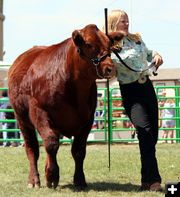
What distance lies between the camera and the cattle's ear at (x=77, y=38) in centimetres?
540

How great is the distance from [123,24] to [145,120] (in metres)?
1.09

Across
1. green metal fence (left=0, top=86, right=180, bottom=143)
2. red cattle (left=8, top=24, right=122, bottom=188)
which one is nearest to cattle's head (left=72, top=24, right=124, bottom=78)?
red cattle (left=8, top=24, right=122, bottom=188)

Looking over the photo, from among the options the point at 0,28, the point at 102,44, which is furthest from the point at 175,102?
the point at 0,28

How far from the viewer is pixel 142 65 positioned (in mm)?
5832

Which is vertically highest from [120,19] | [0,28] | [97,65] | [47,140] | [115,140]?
[0,28]

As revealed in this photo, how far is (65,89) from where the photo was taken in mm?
5711

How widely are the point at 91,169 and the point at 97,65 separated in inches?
124

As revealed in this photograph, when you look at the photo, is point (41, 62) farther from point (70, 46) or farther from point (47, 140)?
point (47, 140)

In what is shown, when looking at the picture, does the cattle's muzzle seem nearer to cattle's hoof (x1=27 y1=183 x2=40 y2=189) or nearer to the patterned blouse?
the patterned blouse

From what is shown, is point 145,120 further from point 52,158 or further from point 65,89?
point 52,158

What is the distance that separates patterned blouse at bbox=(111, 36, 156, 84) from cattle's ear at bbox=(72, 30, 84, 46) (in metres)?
0.48

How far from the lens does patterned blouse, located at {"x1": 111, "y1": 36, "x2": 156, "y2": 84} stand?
19.0 feet

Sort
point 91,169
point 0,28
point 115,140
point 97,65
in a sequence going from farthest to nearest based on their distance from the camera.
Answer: point 0,28 → point 115,140 → point 91,169 → point 97,65

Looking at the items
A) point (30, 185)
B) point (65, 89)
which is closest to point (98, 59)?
point (65, 89)
